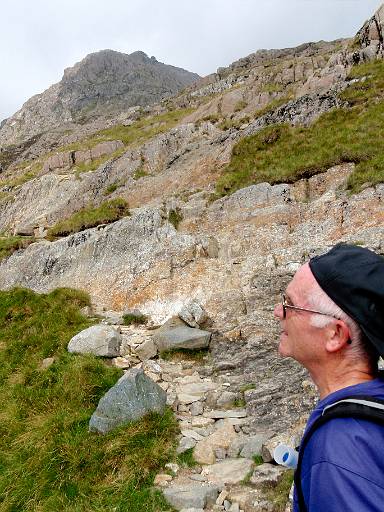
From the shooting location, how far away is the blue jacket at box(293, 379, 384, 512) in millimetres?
1634

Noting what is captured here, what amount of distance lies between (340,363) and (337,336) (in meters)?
0.17

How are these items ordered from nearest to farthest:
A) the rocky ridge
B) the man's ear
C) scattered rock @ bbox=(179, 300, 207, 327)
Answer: the man's ear, the rocky ridge, scattered rock @ bbox=(179, 300, 207, 327)

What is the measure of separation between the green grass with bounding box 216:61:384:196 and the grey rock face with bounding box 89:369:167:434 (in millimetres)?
10814

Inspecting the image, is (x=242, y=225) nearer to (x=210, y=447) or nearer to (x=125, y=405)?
(x=125, y=405)

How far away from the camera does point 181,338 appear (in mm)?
10914

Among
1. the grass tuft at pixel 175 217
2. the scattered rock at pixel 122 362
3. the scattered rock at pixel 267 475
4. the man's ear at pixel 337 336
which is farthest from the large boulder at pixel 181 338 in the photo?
the man's ear at pixel 337 336

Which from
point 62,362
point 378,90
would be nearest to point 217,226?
point 62,362

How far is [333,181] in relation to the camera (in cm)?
1580

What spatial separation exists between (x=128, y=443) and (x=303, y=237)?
943cm

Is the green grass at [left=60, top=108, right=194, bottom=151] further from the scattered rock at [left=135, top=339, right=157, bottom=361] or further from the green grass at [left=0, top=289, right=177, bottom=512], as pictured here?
the green grass at [left=0, top=289, right=177, bottom=512]

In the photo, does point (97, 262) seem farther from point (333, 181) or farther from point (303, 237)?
point (333, 181)

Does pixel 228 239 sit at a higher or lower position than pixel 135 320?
higher

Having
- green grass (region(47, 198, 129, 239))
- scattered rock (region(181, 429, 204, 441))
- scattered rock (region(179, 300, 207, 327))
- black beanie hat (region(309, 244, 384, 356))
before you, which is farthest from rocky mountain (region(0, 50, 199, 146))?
black beanie hat (region(309, 244, 384, 356))

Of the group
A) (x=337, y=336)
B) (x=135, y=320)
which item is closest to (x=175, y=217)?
(x=135, y=320)
